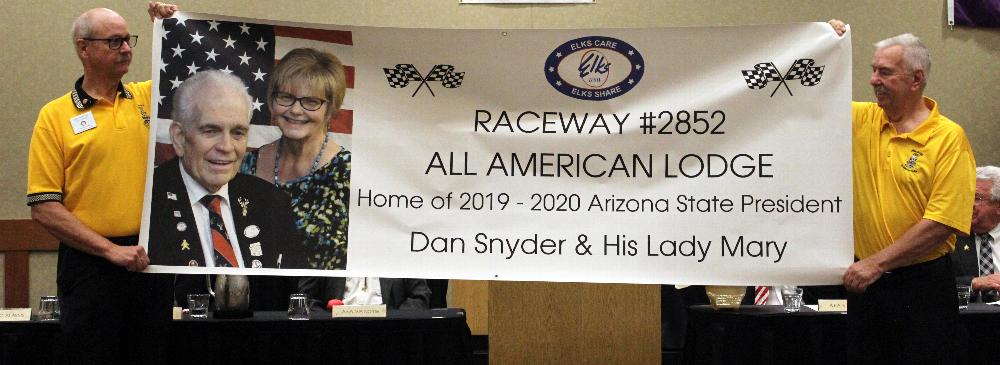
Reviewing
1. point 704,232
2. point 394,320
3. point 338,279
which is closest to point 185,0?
point 338,279

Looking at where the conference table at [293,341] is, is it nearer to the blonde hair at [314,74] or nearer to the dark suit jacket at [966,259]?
the blonde hair at [314,74]

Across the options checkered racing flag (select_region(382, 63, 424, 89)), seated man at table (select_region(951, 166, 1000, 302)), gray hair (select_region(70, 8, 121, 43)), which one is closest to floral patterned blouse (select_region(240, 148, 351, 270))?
checkered racing flag (select_region(382, 63, 424, 89))

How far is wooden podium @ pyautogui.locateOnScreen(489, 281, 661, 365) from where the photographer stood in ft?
15.1

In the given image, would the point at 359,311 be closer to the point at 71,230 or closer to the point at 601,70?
the point at 71,230

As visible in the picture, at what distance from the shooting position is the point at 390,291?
5809 mm

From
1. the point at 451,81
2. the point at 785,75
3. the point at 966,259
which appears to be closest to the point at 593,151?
the point at 451,81

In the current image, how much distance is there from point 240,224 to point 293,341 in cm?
91

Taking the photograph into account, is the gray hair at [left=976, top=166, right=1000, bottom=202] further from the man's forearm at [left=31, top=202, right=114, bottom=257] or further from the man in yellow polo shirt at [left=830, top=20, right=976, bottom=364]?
the man's forearm at [left=31, top=202, right=114, bottom=257]

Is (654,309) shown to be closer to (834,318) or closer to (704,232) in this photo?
(834,318)

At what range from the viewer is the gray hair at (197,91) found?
11.6 ft

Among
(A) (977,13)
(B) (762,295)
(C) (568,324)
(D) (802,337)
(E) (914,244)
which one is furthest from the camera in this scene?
(A) (977,13)

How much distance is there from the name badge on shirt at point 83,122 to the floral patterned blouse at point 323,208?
567 mm

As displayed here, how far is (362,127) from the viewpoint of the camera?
3633 mm

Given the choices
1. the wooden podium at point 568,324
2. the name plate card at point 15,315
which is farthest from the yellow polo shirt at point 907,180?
the name plate card at point 15,315
